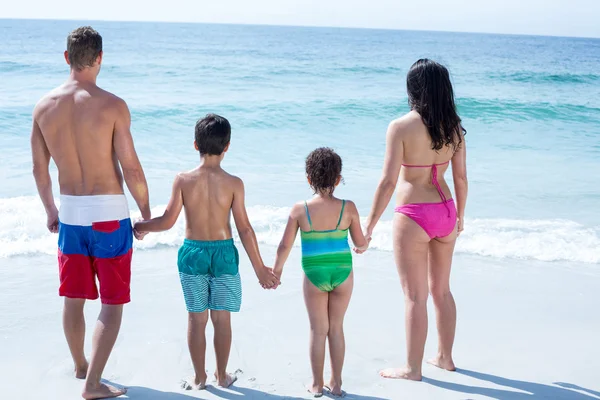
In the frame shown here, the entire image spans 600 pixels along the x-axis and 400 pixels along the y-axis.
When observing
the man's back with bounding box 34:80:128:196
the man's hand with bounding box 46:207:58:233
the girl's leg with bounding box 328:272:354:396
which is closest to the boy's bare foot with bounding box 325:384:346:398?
the girl's leg with bounding box 328:272:354:396

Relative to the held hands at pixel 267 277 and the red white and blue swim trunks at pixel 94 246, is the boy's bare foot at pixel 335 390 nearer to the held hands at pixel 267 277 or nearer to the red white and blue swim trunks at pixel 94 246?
the held hands at pixel 267 277

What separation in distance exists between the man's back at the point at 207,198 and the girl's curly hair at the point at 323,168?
0.40m

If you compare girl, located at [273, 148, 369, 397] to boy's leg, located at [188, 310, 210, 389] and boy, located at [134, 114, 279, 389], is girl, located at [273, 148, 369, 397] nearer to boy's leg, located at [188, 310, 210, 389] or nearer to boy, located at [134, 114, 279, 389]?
boy, located at [134, 114, 279, 389]

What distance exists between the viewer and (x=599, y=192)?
384 inches

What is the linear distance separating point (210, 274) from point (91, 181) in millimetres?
789

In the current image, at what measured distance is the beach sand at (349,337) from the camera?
373cm

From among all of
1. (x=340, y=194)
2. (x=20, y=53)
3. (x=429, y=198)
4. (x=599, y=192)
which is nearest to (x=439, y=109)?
(x=429, y=198)

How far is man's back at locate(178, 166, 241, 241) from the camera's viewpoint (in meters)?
3.45

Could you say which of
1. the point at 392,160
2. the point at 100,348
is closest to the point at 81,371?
the point at 100,348

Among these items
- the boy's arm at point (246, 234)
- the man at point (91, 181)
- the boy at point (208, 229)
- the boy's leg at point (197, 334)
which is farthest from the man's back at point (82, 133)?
the boy's leg at point (197, 334)

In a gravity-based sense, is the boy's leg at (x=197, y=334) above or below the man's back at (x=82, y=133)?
below

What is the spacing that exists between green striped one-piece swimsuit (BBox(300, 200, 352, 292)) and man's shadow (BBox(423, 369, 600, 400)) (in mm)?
924

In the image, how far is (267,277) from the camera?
3600mm

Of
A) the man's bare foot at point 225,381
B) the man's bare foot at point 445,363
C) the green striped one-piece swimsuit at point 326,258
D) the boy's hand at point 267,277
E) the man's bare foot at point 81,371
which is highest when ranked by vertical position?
the green striped one-piece swimsuit at point 326,258
